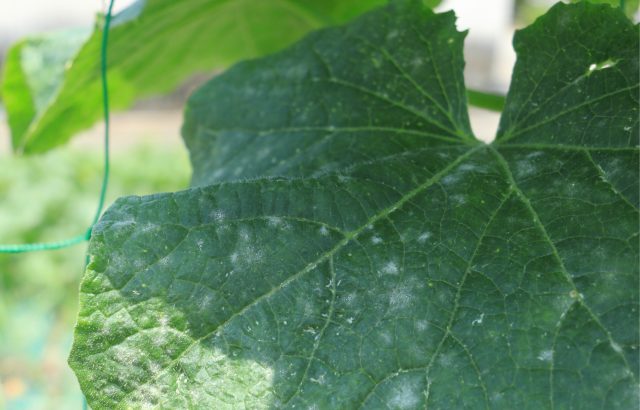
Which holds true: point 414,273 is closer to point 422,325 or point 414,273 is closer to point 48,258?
point 422,325

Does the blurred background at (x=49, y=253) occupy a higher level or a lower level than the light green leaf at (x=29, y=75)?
lower

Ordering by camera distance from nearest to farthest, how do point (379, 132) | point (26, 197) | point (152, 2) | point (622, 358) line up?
point (622, 358), point (379, 132), point (152, 2), point (26, 197)

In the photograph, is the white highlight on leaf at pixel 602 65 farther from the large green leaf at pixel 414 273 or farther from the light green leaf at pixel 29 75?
the light green leaf at pixel 29 75

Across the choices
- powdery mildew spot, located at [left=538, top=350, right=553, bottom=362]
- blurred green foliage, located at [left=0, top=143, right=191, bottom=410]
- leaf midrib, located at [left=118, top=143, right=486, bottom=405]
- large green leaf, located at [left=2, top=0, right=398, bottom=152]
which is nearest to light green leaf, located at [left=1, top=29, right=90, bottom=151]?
large green leaf, located at [left=2, top=0, right=398, bottom=152]

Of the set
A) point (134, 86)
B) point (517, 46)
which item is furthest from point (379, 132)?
point (134, 86)

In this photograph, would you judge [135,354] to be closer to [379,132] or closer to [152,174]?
[379,132]

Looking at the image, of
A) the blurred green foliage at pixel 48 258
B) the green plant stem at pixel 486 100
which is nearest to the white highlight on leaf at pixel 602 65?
Answer: the green plant stem at pixel 486 100
